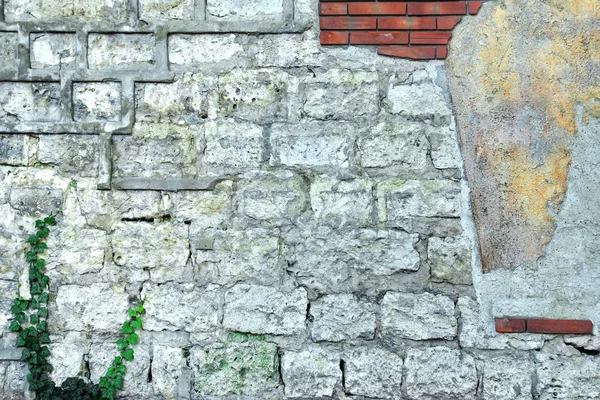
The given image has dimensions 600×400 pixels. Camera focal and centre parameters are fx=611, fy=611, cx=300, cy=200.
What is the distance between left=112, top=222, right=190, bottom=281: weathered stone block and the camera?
3061 millimetres

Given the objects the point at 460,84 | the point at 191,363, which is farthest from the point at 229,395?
the point at 460,84

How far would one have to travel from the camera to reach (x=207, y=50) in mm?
3082

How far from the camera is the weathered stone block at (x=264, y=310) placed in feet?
9.89

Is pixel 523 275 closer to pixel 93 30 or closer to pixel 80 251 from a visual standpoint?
pixel 80 251

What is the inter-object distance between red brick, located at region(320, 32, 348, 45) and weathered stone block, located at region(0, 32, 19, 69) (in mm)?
1559

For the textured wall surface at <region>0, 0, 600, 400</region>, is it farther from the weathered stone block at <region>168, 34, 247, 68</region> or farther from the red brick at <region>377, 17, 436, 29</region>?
the red brick at <region>377, 17, 436, 29</region>

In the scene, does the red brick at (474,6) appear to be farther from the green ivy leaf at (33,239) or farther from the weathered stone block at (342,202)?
the green ivy leaf at (33,239)

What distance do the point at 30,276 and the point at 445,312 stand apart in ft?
6.76

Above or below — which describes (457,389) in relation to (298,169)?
below

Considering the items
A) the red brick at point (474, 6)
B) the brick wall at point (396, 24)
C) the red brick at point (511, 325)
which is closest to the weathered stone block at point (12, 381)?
the brick wall at point (396, 24)

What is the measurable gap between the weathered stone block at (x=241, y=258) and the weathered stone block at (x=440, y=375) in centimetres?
80

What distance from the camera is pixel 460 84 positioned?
118 inches

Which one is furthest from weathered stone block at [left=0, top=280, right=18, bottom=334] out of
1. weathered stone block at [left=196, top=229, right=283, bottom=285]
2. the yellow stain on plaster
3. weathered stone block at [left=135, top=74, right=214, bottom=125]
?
the yellow stain on plaster

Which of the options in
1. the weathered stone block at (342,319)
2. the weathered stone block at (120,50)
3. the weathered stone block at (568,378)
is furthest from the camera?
the weathered stone block at (120,50)
